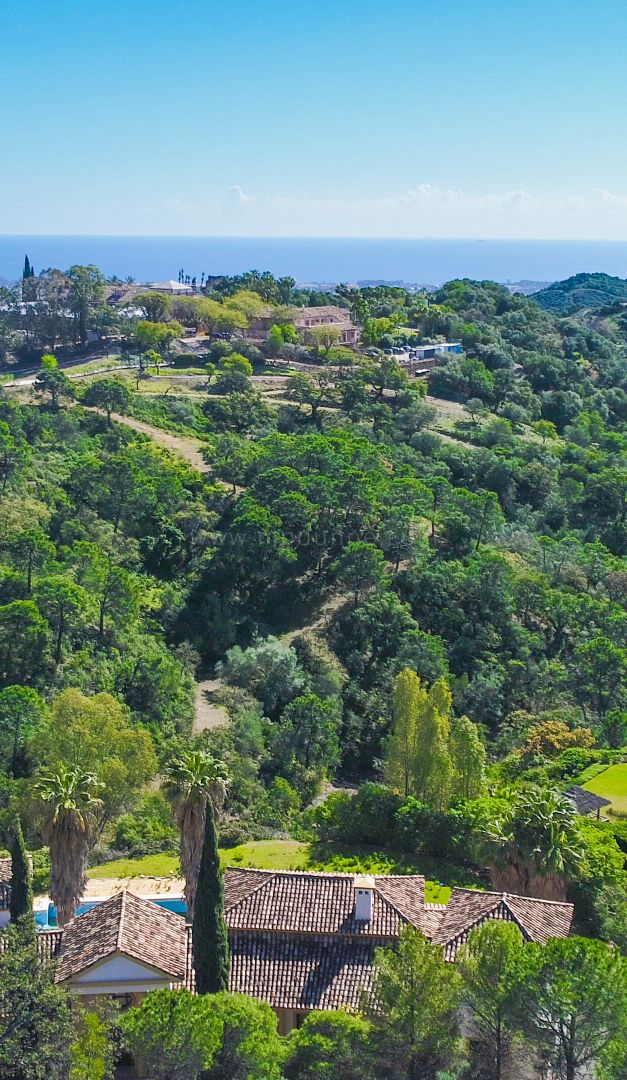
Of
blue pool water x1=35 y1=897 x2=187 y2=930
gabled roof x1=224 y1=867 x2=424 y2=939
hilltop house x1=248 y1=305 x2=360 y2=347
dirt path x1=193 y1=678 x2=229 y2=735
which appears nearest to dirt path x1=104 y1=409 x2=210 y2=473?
dirt path x1=193 y1=678 x2=229 y2=735

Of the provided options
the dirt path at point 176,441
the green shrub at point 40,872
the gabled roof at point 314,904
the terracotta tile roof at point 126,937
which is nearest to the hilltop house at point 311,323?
the dirt path at point 176,441

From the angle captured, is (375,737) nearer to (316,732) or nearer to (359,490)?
(316,732)

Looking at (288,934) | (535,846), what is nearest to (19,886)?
(288,934)

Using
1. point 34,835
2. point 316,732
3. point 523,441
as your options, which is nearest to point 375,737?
point 316,732

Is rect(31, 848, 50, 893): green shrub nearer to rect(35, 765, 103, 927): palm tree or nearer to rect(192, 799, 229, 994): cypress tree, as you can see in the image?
rect(35, 765, 103, 927): palm tree

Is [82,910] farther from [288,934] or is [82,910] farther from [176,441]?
[176,441]
